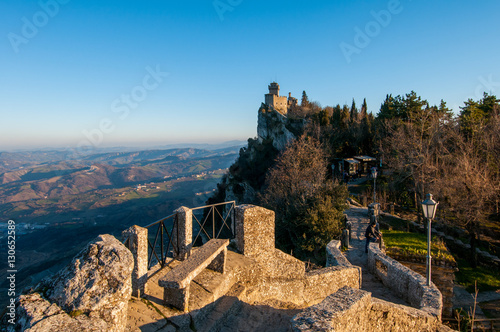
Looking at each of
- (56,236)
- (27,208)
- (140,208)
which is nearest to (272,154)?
(56,236)

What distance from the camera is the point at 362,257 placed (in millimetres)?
11281

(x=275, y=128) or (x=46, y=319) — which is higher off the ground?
(x=275, y=128)

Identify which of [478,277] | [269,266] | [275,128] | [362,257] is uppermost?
[275,128]

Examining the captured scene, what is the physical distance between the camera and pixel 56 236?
59.9 meters

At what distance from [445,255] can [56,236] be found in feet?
241

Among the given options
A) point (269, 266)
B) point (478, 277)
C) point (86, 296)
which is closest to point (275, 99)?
point (478, 277)

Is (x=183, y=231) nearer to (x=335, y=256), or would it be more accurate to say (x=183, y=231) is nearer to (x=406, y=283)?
(x=335, y=256)

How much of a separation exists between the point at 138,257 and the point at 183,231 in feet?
4.47

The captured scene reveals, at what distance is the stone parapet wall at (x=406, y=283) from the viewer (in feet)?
21.6

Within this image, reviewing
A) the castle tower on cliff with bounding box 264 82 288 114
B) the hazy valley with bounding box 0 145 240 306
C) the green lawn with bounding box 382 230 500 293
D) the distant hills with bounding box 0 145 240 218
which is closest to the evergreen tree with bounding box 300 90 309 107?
the castle tower on cliff with bounding box 264 82 288 114

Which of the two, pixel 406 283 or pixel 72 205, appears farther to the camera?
pixel 72 205

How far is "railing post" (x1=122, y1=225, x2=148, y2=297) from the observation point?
4023 mm

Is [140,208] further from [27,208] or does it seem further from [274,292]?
[274,292]

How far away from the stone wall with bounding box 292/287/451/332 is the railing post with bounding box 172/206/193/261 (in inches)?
109
